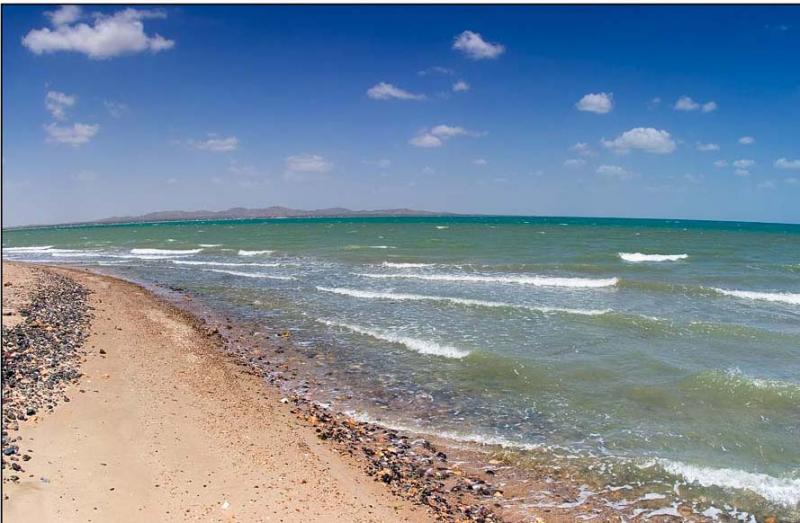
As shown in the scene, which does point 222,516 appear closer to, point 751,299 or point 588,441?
point 588,441

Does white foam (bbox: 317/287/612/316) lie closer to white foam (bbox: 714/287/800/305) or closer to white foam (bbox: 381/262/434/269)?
white foam (bbox: 714/287/800/305)

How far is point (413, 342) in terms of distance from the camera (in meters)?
14.8

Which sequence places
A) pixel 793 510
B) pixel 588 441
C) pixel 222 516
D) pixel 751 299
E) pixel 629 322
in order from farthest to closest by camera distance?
pixel 751 299 → pixel 629 322 → pixel 588 441 → pixel 793 510 → pixel 222 516

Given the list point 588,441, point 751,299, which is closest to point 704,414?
point 588,441

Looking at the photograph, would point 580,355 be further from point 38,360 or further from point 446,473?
point 38,360

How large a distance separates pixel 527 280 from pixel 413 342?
505 inches

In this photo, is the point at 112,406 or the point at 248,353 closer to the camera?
the point at 112,406

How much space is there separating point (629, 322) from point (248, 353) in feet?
39.8

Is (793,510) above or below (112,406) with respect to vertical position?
below

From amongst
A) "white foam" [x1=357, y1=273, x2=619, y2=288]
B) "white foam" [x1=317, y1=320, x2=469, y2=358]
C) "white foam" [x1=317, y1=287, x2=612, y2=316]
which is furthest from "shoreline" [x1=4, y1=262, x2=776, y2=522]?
"white foam" [x1=357, y1=273, x2=619, y2=288]

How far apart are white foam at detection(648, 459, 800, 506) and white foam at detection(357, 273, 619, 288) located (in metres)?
16.9

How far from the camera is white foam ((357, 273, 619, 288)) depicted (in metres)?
24.9

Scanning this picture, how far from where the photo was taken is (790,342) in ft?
48.2

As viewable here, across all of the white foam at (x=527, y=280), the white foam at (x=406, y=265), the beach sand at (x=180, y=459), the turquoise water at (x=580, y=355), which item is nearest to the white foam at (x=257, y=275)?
the turquoise water at (x=580, y=355)
